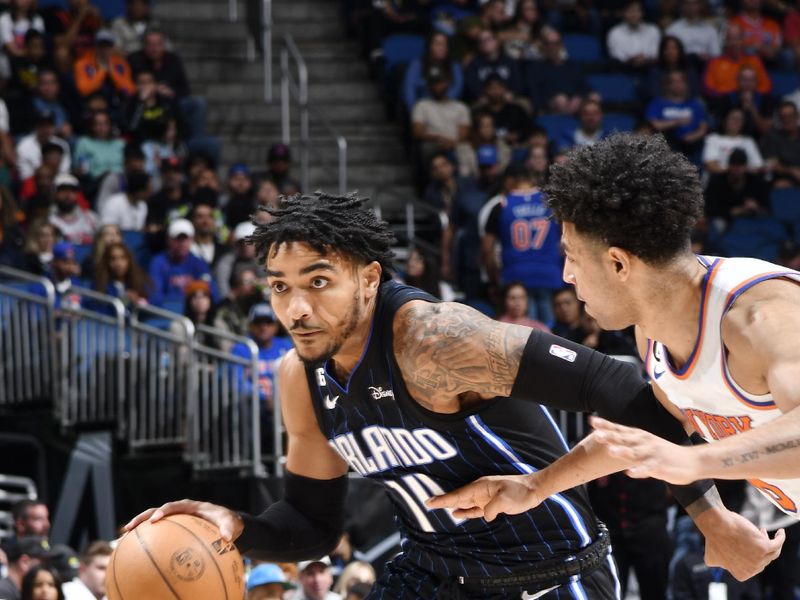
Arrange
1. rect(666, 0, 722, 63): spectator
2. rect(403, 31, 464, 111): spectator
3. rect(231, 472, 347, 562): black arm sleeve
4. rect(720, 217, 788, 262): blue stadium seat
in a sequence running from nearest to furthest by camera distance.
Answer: rect(231, 472, 347, 562): black arm sleeve, rect(720, 217, 788, 262): blue stadium seat, rect(403, 31, 464, 111): spectator, rect(666, 0, 722, 63): spectator

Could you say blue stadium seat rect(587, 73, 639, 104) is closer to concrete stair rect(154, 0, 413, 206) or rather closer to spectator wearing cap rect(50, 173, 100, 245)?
concrete stair rect(154, 0, 413, 206)

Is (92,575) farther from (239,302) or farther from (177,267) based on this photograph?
(177,267)

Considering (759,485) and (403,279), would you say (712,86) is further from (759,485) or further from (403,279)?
(759,485)

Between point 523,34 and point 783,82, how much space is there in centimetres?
311

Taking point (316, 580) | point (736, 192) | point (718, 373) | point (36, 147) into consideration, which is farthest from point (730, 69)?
point (718, 373)

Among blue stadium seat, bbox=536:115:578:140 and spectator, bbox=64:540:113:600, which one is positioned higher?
blue stadium seat, bbox=536:115:578:140

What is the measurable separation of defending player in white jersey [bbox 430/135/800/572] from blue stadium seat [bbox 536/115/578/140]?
366 inches

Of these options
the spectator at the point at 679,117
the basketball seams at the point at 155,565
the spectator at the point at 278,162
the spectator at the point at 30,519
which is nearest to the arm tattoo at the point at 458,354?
the basketball seams at the point at 155,565

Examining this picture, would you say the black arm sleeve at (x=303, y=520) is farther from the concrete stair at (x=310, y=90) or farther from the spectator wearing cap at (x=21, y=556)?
the concrete stair at (x=310, y=90)

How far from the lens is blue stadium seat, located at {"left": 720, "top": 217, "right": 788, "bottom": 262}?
39.1ft

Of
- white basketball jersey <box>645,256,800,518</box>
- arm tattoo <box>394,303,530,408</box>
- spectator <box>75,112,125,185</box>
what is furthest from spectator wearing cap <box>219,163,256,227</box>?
white basketball jersey <box>645,256,800,518</box>

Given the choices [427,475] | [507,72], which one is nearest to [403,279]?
[507,72]

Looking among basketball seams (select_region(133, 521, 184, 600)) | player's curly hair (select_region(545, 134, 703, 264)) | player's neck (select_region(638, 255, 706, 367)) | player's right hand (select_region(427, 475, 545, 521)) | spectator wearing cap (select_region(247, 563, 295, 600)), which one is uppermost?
player's curly hair (select_region(545, 134, 703, 264))

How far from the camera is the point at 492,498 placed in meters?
3.71
